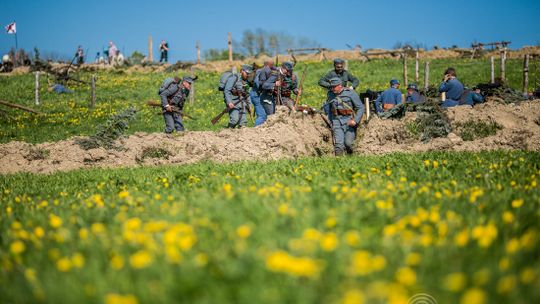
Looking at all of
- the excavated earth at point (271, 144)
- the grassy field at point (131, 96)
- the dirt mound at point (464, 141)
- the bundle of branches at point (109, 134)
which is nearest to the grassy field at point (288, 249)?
the dirt mound at point (464, 141)

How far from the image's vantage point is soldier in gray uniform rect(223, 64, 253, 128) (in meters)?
15.2

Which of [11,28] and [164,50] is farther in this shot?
[164,50]

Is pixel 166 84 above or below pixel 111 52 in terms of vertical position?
below

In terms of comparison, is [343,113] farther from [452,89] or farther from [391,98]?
[452,89]

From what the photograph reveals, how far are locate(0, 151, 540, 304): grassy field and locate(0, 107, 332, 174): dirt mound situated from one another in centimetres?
649

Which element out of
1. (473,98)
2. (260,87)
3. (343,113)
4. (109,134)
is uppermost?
(260,87)

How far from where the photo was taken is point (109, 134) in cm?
1272

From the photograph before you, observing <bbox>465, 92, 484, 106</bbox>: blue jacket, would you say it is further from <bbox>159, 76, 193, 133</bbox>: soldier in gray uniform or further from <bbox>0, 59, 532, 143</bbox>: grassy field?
<bbox>159, 76, 193, 133</bbox>: soldier in gray uniform

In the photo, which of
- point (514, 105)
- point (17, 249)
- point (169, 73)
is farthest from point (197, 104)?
point (17, 249)

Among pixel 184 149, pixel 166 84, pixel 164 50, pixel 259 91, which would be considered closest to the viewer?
pixel 184 149

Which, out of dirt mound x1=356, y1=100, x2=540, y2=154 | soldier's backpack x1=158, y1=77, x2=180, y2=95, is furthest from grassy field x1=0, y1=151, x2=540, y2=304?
soldier's backpack x1=158, y1=77, x2=180, y2=95

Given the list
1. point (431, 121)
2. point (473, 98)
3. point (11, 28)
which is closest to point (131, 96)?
point (11, 28)

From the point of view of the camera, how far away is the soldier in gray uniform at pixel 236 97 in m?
15.2

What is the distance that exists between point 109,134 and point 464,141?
9405mm
